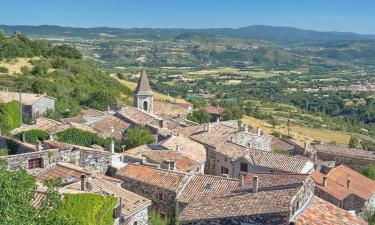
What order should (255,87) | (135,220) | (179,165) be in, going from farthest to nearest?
1. (255,87)
2. (179,165)
3. (135,220)

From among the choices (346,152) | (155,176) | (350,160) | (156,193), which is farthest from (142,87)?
(156,193)

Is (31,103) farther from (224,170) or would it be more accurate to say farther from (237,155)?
(237,155)

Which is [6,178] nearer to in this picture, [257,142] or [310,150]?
[257,142]

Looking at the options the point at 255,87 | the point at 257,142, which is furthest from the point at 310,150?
the point at 255,87

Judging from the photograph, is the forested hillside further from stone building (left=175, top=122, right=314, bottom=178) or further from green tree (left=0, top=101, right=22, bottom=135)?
stone building (left=175, top=122, right=314, bottom=178)

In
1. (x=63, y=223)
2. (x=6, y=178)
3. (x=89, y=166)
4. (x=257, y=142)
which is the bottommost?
(x=257, y=142)

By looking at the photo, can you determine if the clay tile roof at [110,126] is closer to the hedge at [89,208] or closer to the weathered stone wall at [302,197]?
the weathered stone wall at [302,197]

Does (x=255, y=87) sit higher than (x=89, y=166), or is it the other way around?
(x=89, y=166)
